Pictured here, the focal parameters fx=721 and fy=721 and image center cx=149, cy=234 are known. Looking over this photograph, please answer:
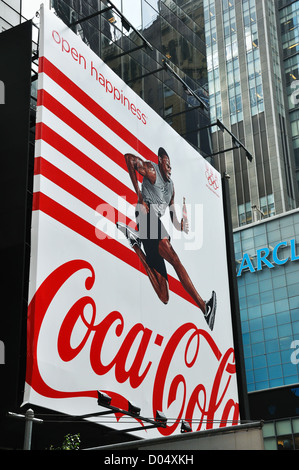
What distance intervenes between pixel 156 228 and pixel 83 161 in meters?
4.55

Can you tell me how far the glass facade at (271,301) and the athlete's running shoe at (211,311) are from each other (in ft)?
114

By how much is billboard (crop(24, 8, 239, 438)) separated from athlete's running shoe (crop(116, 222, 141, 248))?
0.18 ft

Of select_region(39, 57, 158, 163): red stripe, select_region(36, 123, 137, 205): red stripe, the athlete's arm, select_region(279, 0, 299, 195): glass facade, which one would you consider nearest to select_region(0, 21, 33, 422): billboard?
select_region(36, 123, 137, 205): red stripe

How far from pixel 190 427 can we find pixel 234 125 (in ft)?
246

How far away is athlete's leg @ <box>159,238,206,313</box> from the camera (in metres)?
26.2

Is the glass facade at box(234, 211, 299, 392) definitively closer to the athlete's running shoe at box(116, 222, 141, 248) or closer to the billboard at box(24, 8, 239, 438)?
the billboard at box(24, 8, 239, 438)

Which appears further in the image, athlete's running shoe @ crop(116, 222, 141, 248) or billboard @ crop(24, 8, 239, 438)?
athlete's running shoe @ crop(116, 222, 141, 248)

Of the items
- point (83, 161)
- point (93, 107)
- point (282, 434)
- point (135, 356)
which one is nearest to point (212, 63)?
point (282, 434)

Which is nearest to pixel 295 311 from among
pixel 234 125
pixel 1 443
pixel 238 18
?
pixel 234 125

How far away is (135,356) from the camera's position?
2302 cm

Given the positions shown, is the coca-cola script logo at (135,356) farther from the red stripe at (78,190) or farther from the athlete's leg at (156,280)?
the red stripe at (78,190)

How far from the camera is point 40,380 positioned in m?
18.7

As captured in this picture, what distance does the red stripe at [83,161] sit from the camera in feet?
70.7

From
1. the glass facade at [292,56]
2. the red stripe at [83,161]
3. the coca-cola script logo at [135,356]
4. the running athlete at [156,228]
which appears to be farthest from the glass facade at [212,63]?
the red stripe at [83,161]
